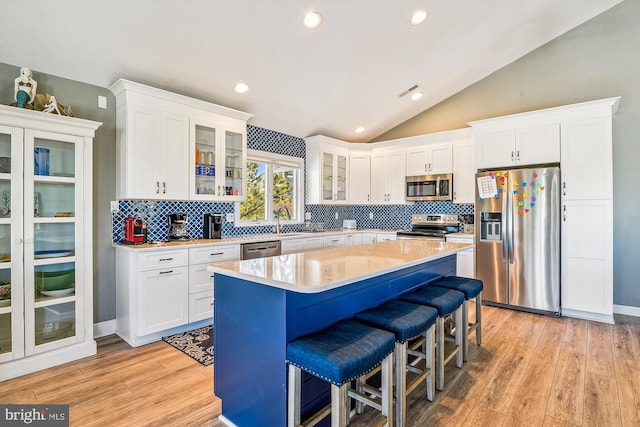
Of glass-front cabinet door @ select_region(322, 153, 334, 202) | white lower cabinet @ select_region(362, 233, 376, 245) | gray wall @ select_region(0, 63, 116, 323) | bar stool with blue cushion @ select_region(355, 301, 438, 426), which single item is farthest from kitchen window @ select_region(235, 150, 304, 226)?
bar stool with blue cushion @ select_region(355, 301, 438, 426)

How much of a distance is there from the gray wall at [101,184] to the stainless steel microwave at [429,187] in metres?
4.06

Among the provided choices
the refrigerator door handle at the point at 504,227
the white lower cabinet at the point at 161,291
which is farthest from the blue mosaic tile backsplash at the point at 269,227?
the refrigerator door handle at the point at 504,227

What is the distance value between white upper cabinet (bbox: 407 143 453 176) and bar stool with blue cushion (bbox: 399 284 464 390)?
2.81 meters

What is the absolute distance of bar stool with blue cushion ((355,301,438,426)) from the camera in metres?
1.82

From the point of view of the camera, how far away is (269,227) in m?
4.77

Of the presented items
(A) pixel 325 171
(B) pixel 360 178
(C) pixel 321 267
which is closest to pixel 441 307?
(C) pixel 321 267

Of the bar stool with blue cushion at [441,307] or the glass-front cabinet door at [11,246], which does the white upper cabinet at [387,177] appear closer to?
the bar stool with blue cushion at [441,307]

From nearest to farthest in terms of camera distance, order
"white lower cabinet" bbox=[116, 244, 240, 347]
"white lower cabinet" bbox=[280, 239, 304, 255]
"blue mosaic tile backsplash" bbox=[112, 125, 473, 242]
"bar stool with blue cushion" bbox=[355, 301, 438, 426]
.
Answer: "bar stool with blue cushion" bbox=[355, 301, 438, 426] → "white lower cabinet" bbox=[116, 244, 240, 347] → "blue mosaic tile backsplash" bbox=[112, 125, 473, 242] → "white lower cabinet" bbox=[280, 239, 304, 255]

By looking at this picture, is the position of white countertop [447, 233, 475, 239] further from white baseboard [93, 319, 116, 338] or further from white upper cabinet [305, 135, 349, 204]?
white baseboard [93, 319, 116, 338]

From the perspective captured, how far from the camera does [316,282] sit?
1.49 metres

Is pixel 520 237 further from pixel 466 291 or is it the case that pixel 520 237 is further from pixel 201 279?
pixel 201 279

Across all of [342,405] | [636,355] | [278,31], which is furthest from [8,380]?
[636,355]

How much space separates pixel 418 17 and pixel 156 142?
2958 millimetres

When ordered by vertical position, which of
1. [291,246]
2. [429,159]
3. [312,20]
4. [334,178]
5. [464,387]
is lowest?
[464,387]
